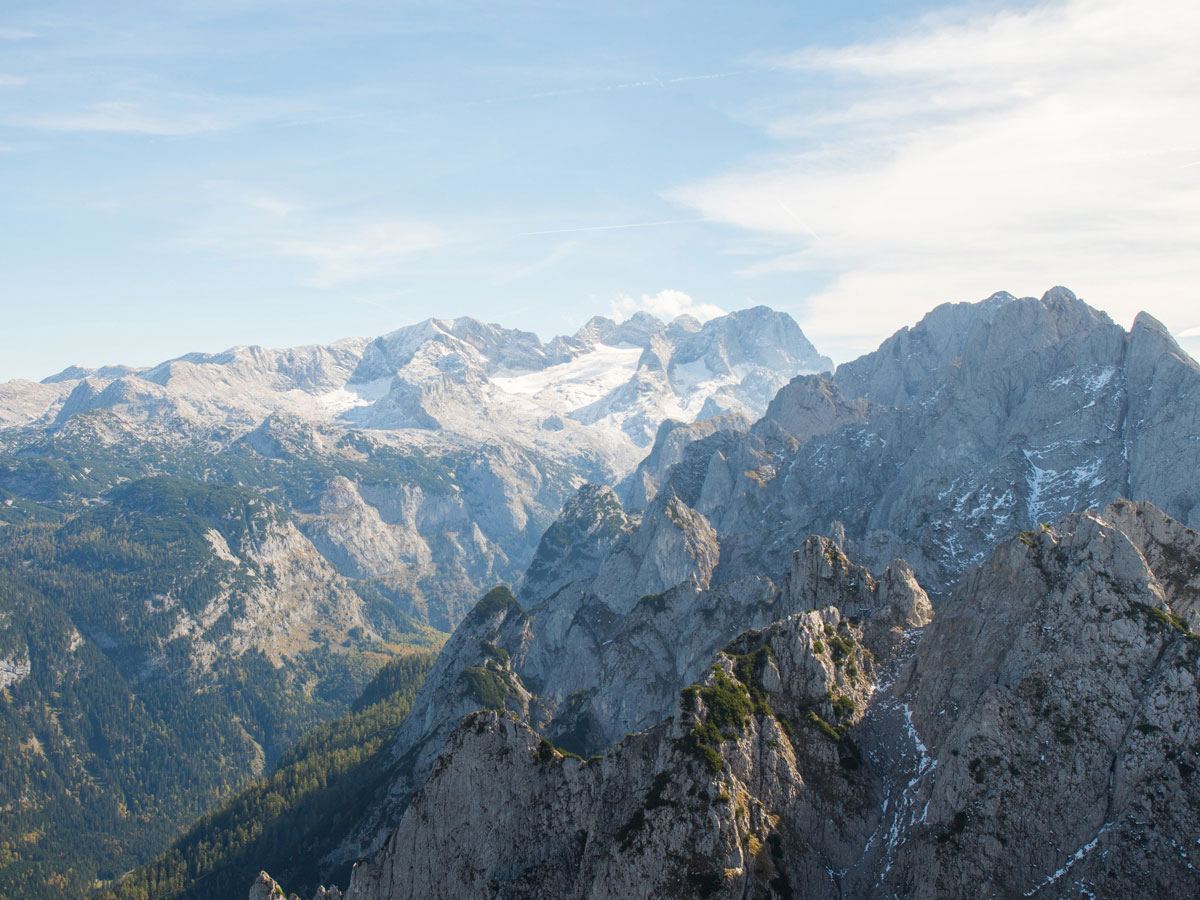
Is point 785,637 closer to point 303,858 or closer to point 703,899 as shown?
point 703,899

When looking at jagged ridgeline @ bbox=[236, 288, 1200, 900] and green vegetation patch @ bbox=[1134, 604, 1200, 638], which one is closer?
jagged ridgeline @ bbox=[236, 288, 1200, 900]

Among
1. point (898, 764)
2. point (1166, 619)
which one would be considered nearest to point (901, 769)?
point (898, 764)

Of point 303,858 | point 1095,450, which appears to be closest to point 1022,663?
point 1095,450

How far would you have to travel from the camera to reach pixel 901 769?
75188mm

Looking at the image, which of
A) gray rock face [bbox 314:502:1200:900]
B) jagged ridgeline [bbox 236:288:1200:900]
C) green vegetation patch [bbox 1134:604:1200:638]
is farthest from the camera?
green vegetation patch [bbox 1134:604:1200:638]

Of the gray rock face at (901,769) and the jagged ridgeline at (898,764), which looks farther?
the jagged ridgeline at (898,764)

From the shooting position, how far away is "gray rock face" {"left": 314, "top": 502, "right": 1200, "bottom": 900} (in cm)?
6197

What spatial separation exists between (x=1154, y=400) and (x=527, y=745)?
581ft

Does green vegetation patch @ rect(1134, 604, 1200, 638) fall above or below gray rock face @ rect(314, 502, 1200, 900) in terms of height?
above

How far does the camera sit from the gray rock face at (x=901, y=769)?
61969mm

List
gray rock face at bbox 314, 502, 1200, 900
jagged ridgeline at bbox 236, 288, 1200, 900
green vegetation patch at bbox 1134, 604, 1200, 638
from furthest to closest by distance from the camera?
green vegetation patch at bbox 1134, 604, 1200, 638
jagged ridgeline at bbox 236, 288, 1200, 900
gray rock face at bbox 314, 502, 1200, 900

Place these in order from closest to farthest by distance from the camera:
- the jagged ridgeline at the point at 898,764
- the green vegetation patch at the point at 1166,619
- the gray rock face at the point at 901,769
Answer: the gray rock face at the point at 901,769
the jagged ridgeline at the point at 898,764
the green vegetation patch at the point at 1166,619

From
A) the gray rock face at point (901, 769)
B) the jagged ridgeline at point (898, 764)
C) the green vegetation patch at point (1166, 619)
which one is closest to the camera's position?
the gray rock face at point (901, 769)

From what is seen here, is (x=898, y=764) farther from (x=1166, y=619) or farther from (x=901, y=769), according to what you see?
(x=1166, y=619)
